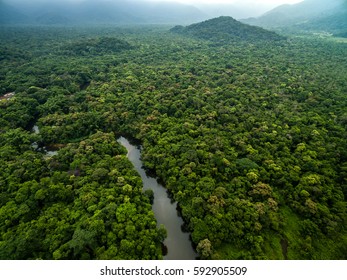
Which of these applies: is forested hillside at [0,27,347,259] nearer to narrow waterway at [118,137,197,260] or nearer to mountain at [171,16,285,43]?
narrow waterway at [118,137,197,260]

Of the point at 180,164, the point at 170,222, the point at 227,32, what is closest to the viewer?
the point at 170,222

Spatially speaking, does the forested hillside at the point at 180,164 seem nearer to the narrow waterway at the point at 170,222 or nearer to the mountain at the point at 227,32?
the narrow waterway at the point at 170,222

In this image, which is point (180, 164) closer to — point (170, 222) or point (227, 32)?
point (170, 222)

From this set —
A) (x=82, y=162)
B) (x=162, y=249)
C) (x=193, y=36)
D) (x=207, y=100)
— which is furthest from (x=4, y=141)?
(x=193, y=36)

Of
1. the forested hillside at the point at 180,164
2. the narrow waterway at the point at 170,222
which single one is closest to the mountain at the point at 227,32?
the forested hillside at the point at 180,164

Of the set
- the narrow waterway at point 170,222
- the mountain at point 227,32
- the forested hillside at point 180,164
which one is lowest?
the mountain at point 227,32

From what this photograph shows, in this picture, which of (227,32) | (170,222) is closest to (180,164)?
(170,222)

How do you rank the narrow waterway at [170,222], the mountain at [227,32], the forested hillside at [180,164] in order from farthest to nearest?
1. the mountain at [227,32]
2. the narrow waterway at [170,222]
3. the forested hillside at [180,164]

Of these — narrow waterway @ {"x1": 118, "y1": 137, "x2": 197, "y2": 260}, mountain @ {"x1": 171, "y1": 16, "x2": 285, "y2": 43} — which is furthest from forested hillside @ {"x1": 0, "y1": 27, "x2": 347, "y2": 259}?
mountain @ {"x1": 171, "y1": 16, "x2": 285, "y2": 43}
